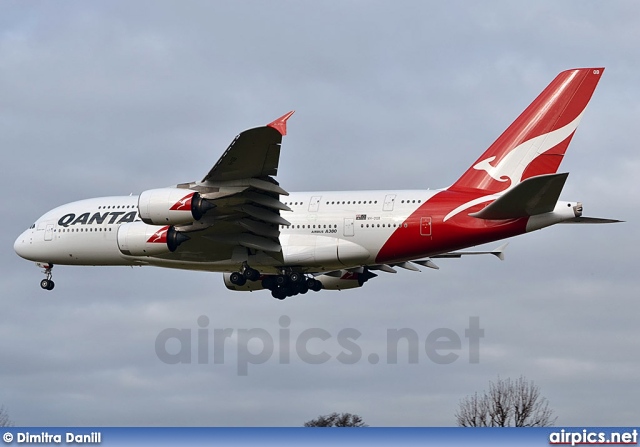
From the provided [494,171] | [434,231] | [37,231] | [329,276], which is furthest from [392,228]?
[37,231]

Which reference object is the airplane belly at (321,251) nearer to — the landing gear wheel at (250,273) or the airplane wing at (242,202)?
the airplane wing at (242,202)

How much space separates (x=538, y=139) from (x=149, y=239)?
14855mm

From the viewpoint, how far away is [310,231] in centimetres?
4544

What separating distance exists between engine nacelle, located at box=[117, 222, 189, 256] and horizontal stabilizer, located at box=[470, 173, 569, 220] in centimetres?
1111

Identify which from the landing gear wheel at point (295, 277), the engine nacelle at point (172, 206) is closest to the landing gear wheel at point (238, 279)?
the landing gear wheel at point (295, 277)

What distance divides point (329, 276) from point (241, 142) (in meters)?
12.6

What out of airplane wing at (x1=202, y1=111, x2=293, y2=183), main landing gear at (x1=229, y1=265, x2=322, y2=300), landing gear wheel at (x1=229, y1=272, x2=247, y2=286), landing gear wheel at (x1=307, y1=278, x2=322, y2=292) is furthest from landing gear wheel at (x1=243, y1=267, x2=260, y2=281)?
airplane wing at (x1=202, y1=111, x2=293, y2=183)

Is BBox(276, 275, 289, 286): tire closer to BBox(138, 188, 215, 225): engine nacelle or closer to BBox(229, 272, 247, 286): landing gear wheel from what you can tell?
BBox(229, 272, 247, 286): landing gear wheel

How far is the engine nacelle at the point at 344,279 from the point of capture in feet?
167

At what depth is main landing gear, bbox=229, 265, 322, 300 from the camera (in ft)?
152

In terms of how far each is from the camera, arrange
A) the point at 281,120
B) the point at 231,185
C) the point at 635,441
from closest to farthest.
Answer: the point at 635,441 → the point at 281,120 → the point at 231,185

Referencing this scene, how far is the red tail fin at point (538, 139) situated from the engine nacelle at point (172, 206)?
9.65 metres

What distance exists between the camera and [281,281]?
155ft

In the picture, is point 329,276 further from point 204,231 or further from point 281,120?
point 281,120
